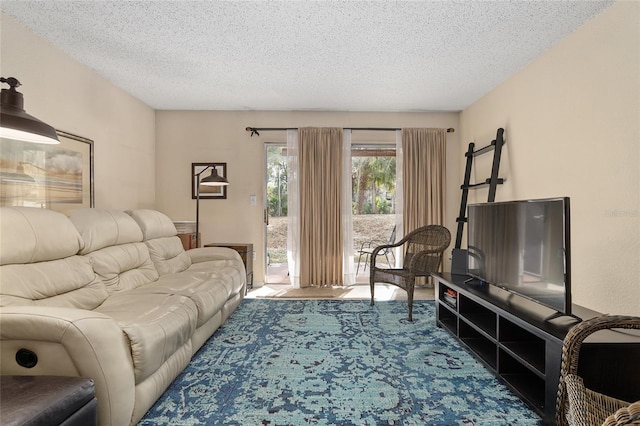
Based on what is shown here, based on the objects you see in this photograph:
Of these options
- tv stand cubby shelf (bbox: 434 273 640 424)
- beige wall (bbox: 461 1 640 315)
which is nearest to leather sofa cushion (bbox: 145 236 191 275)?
tv stand cubby shelf (bbox: 434 273 640 424)

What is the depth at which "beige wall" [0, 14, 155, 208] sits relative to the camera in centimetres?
252

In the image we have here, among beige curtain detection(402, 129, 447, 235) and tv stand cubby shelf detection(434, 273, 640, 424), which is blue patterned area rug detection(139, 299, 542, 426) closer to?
tv stand cubby shelf detection(434, 273, 640, 424)

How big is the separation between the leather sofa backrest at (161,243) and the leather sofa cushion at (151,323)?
2.58ft

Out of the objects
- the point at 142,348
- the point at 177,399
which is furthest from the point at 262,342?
the point at 142,348

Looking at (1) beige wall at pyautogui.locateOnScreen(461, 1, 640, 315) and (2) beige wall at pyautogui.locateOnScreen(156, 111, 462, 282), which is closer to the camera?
(1) beige wall at pyautogui.locateOnScreen(461, 1, 640, 315)

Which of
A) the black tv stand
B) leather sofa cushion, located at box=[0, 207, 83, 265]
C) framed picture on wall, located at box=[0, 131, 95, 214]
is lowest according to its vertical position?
the black tv stand

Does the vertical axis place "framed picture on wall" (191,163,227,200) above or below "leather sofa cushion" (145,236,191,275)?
above

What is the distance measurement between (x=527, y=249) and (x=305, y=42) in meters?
2.34

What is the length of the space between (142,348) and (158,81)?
3.11 metres

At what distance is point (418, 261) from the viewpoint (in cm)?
341

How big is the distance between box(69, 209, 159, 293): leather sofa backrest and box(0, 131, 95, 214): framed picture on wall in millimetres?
546

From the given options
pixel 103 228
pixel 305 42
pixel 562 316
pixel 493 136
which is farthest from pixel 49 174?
pixel 493 136

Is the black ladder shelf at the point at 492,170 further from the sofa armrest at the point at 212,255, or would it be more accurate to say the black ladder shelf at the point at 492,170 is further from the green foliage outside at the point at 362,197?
the sofa armrest at the point at 212,255

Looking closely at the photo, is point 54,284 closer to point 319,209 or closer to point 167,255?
point 167,255
